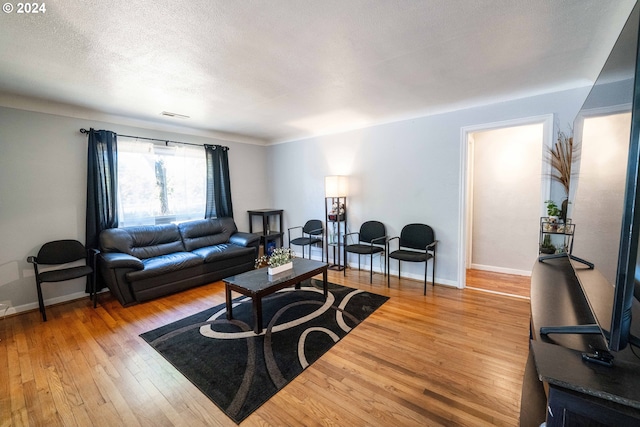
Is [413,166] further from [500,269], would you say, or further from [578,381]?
[578,381]

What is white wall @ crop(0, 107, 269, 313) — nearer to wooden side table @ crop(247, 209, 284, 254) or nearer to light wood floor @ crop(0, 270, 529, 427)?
light wood floor @ crop(0, 270, 529, 427)

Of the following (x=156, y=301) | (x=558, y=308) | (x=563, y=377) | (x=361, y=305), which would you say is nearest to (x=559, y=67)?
(x=558, y=308)

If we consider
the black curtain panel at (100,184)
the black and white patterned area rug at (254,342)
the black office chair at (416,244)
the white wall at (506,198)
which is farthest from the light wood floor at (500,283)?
the black curtain panel at (100,184)

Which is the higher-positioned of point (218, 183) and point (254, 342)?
point (218, 183)

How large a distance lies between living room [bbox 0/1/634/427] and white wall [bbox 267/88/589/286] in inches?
0.5

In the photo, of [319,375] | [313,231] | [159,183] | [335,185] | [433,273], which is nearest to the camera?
[319,375]

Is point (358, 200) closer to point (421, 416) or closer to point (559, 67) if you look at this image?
point (559, 67)

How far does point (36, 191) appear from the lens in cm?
311

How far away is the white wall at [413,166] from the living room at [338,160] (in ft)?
0.04

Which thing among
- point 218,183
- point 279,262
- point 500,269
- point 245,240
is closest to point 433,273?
point 500,269

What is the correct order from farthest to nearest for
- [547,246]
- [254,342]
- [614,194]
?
[547,246], [254,342], [614,194]

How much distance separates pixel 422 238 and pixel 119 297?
3.93m

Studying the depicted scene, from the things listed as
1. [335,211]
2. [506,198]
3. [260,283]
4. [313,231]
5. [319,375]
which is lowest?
[319,375]

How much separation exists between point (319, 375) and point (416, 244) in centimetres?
238
